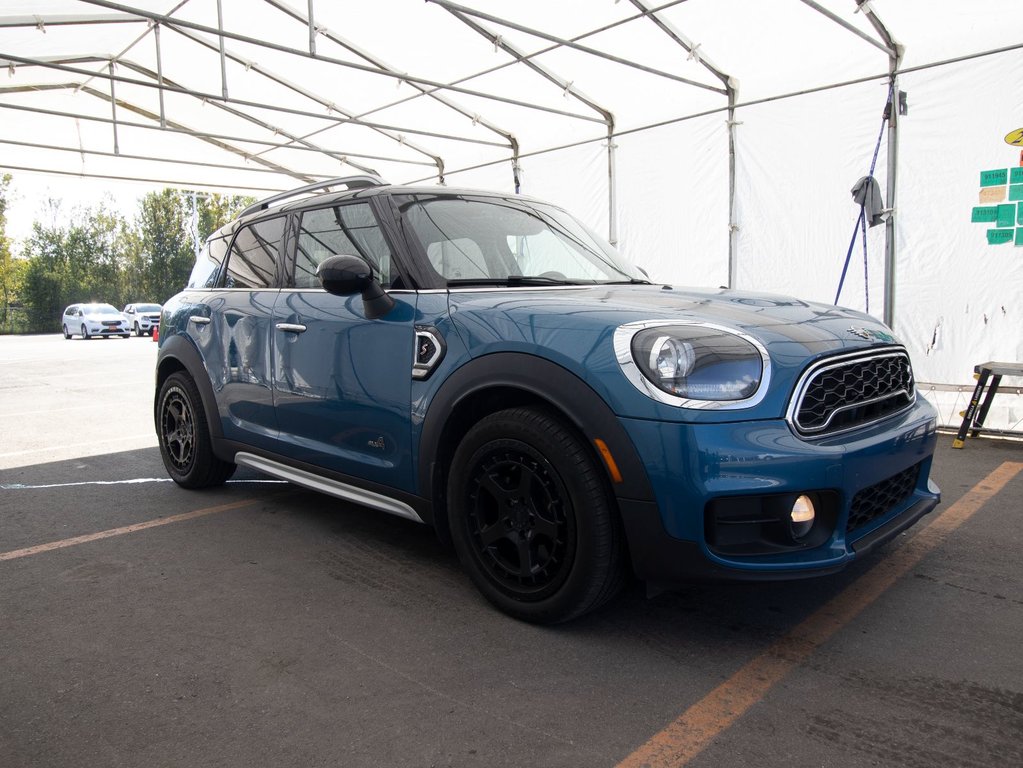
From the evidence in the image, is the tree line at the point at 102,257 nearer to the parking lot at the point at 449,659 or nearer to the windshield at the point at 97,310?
the windshield at the point at 97,310

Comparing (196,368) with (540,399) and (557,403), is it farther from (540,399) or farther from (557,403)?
(557,403)

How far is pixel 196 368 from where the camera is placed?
427 centimetres

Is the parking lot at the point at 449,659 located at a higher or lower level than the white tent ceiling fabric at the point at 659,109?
lower

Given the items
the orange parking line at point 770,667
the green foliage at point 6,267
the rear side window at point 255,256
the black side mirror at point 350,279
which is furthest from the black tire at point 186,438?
the green foliage at point 6,267

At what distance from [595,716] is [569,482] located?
27.1 inches

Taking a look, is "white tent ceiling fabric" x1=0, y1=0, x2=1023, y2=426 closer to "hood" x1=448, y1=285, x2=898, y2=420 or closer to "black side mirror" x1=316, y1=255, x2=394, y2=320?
"hood" x1=448, y1=285, x2=898, y2=420

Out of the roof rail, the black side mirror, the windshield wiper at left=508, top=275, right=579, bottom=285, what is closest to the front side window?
the black side mirror

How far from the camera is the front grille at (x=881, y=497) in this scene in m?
2.46

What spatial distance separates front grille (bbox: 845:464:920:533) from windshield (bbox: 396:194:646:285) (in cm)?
148

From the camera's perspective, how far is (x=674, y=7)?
7.82m

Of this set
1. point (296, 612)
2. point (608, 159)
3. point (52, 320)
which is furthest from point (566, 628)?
point (52, 320)

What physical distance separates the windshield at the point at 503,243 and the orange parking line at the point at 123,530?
2.10 metres

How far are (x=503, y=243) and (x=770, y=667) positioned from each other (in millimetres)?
2052

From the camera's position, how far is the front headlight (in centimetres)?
228
